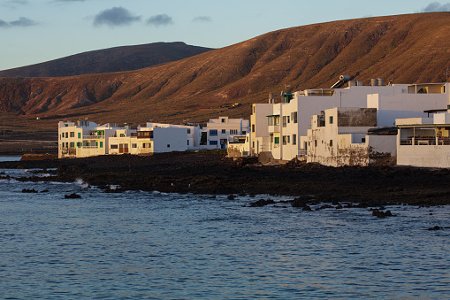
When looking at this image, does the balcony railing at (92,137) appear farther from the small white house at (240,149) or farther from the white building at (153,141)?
the small white house at (240,149)

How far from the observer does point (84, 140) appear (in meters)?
148

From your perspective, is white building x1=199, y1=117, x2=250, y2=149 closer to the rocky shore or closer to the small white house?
the small white house

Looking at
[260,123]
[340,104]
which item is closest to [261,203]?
[340,104]

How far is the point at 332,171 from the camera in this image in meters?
70.7

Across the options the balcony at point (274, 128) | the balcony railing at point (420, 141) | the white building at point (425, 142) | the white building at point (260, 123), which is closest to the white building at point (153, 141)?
the white building at point (260, 123)

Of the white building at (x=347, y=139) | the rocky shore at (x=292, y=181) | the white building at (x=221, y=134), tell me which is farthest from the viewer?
the white building at (x=221, y=134)

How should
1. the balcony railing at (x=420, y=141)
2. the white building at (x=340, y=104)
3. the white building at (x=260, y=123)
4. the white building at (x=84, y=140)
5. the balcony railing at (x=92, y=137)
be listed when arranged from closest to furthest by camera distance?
1. the balcony railing at (x=420, y=141)
2. the white building at (x=340, y=104)
3. the white building at (x=260, y=123)
4. the white building at (x=84, y=140)
5. the balcony railing at (x=92, y=137)

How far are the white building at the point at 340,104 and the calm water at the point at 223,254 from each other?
31.3 meters

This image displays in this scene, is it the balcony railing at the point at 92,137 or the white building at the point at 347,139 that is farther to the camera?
the balcony railing at the point at 92,137

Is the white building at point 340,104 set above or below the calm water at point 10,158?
above

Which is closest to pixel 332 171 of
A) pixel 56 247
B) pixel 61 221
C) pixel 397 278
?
pixel 61 221

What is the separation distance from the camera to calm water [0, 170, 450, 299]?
28.1m

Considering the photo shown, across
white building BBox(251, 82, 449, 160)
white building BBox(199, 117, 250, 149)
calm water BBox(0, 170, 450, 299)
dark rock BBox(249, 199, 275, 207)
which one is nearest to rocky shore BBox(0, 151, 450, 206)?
dark rock BBox(249, 199, 275, 207)

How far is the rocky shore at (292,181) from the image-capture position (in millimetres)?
53906
